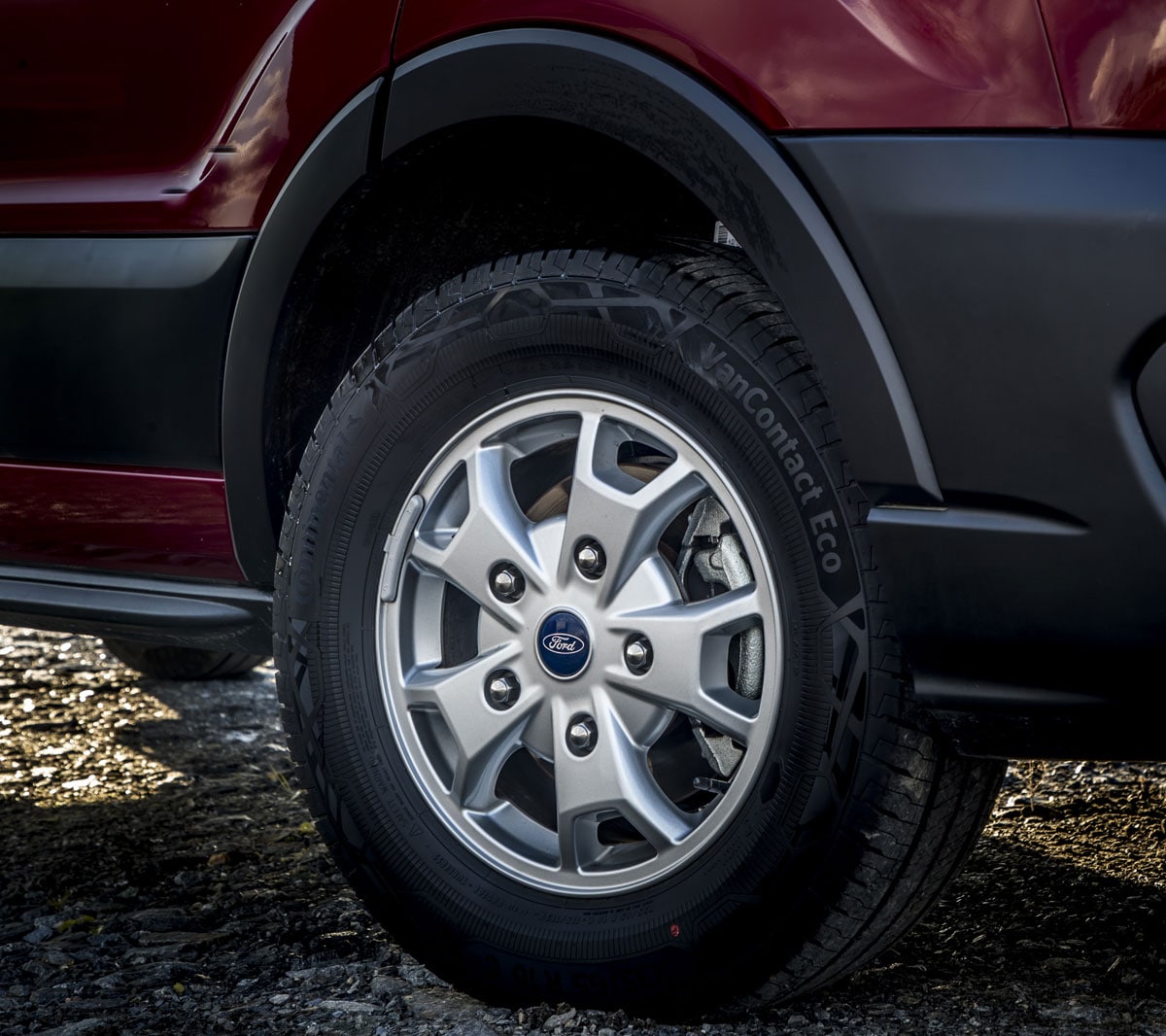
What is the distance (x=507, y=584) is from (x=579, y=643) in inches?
5.3

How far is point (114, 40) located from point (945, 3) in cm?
122

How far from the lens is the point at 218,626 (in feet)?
7.05

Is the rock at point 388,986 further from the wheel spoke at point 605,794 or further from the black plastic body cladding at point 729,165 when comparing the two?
the black plastic body cladding at point 729,165

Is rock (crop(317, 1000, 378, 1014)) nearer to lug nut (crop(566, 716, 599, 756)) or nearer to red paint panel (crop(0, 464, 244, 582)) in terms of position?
lug nut (crop(566, 716, 599, 756))

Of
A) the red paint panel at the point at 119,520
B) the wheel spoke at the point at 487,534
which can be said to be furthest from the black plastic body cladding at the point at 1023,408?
the red paint panel at the point at 119,520

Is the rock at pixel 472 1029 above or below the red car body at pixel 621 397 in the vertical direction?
below

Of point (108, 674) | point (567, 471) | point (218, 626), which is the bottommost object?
point (108, 674)

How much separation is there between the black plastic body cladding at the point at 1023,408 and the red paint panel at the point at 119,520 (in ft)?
3.39

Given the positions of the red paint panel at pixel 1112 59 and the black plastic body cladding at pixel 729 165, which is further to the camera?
the black plastic body cladding at pixel 729 165

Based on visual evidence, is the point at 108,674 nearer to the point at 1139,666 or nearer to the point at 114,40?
the point at 114,40

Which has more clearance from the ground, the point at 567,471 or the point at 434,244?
the point at 434,244

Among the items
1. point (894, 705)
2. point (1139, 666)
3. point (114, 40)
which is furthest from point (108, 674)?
point (1139, 666)

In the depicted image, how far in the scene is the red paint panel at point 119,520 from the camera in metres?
2.13

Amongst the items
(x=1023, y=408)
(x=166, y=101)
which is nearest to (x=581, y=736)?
(x=1023, y=408)
